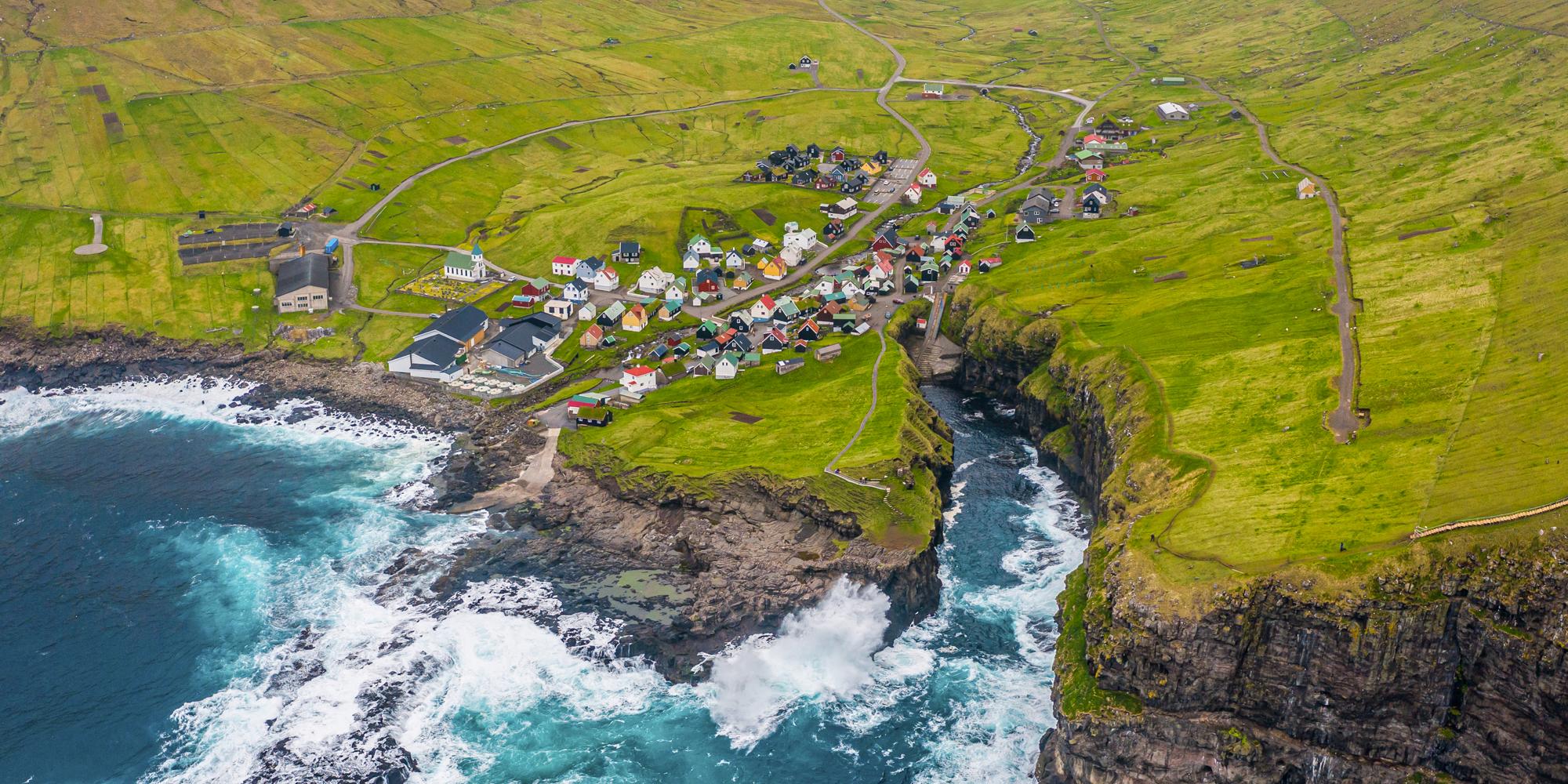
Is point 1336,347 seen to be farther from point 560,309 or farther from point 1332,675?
point 560,309

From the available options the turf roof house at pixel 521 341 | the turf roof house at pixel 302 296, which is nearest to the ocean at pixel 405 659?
the turf roof house at pixel 521 341

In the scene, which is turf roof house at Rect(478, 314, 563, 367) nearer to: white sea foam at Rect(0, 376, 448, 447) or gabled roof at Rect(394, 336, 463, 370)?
gabled roof at Rect(394, 336, 463, 370)

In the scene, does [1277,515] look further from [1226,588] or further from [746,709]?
[746,709]

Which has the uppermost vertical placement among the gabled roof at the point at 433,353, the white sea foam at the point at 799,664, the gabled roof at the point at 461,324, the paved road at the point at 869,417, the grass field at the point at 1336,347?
the grass field at the point at 1336,347

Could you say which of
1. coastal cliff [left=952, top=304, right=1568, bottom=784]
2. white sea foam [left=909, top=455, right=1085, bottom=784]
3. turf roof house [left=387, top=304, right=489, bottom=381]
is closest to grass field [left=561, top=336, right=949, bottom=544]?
white sea foam [left=909, top=455, right=1085, bottom=784]

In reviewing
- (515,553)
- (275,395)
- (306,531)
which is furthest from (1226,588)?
(275,395)

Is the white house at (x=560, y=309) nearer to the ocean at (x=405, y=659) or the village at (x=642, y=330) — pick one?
the village at (x=642, y=330)
